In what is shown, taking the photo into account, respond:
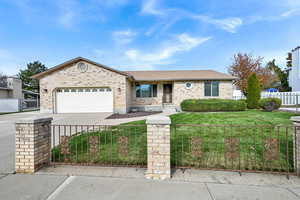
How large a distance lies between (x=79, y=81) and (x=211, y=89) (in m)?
12.7

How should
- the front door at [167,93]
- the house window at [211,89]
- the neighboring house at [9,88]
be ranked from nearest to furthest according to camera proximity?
the house window at [211,89] < the front door at [167,93] < the neighboring house at [9,88]

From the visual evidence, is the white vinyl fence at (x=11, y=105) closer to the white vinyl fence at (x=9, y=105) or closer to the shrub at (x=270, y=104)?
the white vinyl fence at (x=9, y=105)

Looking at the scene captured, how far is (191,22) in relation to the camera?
12.4m

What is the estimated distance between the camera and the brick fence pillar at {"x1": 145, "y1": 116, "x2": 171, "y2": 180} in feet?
9.23

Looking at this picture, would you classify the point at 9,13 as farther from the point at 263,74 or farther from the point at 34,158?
the point at 263,74

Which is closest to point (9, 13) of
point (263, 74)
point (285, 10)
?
point (285, 10)

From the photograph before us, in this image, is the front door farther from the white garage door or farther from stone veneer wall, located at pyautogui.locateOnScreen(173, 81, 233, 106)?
the white garage door

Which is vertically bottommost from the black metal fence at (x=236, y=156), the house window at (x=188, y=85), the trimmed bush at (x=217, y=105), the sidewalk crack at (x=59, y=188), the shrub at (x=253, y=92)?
the sidewalk crack at (x=59, y=188)

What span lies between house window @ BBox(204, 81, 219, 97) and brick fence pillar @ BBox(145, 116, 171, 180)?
13.3m

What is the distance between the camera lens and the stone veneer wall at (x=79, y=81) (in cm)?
1300

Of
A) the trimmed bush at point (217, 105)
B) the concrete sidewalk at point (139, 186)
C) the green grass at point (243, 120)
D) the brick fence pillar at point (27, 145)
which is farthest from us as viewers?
the trimmed bush at point (217, 105)

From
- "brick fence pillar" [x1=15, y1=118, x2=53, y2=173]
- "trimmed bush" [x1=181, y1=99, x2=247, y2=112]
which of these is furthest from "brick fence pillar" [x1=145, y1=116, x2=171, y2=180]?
"trimmed bush" [x1=181, y1=99, x2=247, y2=112]

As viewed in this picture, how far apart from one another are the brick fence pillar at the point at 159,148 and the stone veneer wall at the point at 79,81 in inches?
409

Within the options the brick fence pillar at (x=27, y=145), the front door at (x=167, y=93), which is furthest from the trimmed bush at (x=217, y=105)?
the brick fence pillar at (x=27, y=145)
